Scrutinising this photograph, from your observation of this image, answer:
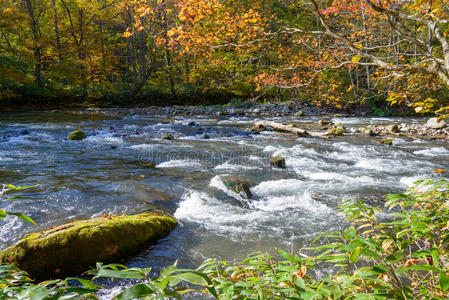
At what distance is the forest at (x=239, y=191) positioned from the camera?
3.67 feet

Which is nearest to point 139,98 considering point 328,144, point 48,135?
point 48,135

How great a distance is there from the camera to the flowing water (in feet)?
11.9

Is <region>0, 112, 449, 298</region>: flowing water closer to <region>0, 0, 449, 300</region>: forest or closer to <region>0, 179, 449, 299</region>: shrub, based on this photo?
<region>0, 0, 449, 300</region>: forest

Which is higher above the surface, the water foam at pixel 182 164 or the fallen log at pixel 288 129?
the fallen log at pixel 288 129

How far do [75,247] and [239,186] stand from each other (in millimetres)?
2978

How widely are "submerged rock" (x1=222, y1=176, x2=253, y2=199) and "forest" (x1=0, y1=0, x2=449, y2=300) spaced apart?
4 centimetres

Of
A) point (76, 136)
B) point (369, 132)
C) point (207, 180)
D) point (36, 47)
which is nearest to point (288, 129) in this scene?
point (369, 132)

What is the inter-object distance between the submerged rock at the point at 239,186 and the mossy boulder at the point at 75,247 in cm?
204

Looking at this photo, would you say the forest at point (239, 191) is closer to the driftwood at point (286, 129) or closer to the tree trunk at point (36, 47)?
the driftwood at point (286, 129)

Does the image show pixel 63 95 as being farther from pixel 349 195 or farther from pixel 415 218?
pixel 415 218

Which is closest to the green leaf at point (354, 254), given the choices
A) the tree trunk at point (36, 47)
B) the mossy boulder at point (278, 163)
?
the mossy boulder at point (278, 163)

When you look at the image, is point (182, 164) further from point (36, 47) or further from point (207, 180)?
point (36, 47)

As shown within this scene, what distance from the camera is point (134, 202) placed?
454 cm

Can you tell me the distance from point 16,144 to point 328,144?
35.7 feet
